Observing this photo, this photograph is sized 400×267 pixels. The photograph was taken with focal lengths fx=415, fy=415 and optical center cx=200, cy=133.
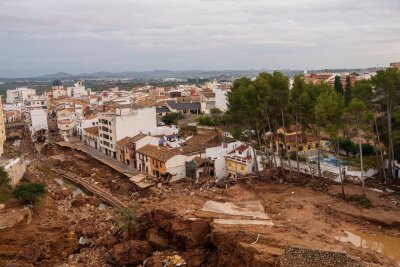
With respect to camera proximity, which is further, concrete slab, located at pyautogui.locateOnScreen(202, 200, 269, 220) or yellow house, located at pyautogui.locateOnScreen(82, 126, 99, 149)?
yellow house, located at pyautogui.locateOnScreen(82, 126, 99, 149)

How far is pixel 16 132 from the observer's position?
272ft

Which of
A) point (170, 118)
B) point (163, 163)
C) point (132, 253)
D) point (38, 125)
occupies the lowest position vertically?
point (132, 253)

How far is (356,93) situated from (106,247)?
832 inches

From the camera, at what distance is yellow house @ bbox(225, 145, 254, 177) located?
39.6 metres

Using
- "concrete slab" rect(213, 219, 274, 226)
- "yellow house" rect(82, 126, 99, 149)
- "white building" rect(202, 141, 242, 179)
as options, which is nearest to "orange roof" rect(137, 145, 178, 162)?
"white building" rect(202, 141, 242, 179)

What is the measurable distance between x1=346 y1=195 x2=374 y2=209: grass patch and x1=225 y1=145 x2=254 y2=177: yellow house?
11460 millimetres

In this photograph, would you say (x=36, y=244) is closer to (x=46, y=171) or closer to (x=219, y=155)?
(x=219, y=155)

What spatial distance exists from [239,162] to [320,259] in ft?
78.8

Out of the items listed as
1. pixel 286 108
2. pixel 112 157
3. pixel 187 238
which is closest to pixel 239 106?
pixel 286 108

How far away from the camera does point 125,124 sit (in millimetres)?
53594

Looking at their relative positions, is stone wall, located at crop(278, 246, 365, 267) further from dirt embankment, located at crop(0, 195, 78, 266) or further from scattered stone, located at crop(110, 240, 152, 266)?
dirt embankment, located at crop(0, 195, 78, 266)

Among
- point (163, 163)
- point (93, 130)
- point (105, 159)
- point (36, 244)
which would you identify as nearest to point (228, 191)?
point (163, 163)

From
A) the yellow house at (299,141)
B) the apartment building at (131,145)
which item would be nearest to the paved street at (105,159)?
the apartment building at (131,145)

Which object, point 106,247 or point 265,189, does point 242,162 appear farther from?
point 106,247
